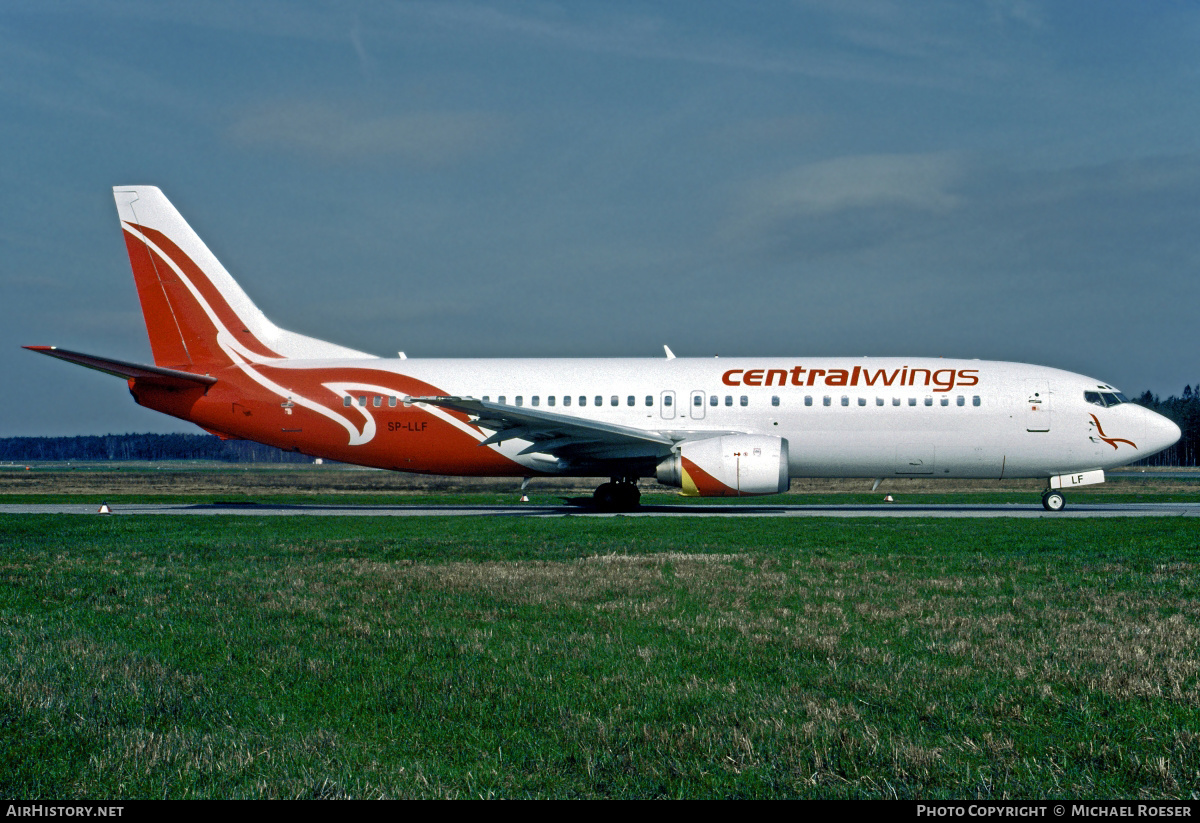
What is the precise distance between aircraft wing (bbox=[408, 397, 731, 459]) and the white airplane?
6 cm

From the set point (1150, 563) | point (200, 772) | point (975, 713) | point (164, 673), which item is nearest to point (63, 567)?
point (164, 673)

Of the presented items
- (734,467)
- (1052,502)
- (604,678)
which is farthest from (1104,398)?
(604,678)

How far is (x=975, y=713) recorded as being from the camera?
200 inches

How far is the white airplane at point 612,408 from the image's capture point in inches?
899

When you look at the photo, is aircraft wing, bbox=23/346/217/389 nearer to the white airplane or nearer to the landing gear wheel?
the white airplane

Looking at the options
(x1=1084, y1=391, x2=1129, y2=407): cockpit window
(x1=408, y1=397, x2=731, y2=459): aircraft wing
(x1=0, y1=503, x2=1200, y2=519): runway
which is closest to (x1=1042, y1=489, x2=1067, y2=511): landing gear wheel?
(x1=0, y1=503, x2=1200, y2=519): runway

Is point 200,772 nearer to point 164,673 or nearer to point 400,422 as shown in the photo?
point 164,673

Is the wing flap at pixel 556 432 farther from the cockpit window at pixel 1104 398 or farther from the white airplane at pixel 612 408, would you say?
the cockpit window at pixel 1104 398

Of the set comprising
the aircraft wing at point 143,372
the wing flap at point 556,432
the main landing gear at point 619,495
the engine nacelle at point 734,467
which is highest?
the aircraft wing at point 143,372

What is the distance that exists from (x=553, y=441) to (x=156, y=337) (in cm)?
1165

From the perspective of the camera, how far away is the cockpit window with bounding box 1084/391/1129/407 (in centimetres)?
2305

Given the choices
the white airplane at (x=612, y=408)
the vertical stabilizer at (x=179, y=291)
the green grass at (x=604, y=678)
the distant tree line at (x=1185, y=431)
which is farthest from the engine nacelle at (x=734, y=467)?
the distant tree line at (x=1185, y=431)

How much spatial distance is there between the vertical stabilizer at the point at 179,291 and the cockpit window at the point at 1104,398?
869 inches

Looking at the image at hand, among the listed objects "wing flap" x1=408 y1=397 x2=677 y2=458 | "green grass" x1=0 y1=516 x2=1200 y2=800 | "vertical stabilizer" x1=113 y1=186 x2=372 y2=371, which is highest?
"vertical stabilizer" x1=113 y1=186 x2=372 y2=371
